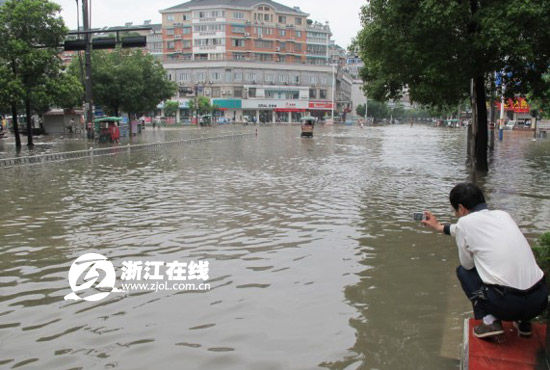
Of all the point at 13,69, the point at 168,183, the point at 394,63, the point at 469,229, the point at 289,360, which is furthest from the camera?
the point at 13,69

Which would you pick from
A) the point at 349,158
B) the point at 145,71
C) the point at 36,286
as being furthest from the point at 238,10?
the point at 36,286

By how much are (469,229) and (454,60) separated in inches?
493

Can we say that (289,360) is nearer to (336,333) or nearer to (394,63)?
(336,333)

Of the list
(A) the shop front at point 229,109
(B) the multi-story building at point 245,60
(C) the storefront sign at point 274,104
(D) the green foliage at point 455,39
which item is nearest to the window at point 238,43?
(B) the multi-story building at point 245,60

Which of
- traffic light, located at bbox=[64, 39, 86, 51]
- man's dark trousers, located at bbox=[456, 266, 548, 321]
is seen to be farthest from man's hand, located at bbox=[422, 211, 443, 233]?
traffic light, located at bbox=[64, 39, 86, 51]

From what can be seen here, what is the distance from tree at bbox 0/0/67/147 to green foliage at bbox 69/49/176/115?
1276 centimetres

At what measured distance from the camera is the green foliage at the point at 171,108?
3701 inches

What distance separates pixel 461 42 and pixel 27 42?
24154 millimetres

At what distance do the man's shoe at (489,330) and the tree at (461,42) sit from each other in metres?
11.2

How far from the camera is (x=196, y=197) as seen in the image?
12.4 m

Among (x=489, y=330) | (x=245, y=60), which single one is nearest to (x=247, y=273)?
(x=489, y=330)

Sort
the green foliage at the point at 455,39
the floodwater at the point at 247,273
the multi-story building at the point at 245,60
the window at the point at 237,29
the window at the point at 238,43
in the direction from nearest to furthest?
the floodwater at the point at 247,273
the green foliage at the point at 455,39
the multi-story building at the point at 245,60
the window at the point at 237,29
the window at the point at 238,43

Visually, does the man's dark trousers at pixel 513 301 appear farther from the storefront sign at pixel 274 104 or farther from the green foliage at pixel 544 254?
the storefront sign at pixel 274 104

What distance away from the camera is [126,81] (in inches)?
1751
